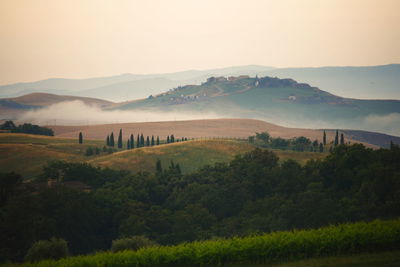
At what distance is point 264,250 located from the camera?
4562 cm

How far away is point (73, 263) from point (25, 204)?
40.0 metres

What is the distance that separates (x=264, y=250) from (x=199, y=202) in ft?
187

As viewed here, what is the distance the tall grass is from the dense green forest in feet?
105

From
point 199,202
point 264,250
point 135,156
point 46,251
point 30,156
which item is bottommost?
point 199,202

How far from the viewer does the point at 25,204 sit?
7962 cm

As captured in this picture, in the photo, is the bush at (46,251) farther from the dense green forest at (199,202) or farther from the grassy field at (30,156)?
the grassy field at (30,156)

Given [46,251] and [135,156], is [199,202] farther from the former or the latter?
[135,156]

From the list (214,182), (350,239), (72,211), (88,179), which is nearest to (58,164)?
(88,179)

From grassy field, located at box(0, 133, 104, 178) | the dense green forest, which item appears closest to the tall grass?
the dense green forest

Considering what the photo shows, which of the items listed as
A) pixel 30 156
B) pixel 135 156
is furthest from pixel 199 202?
pixel 30 156

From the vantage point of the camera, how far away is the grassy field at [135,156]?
547 feet

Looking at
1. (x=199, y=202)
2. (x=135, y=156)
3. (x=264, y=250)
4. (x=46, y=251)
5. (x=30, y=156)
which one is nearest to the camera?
(x=264, y=250)

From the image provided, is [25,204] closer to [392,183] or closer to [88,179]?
[88,179]

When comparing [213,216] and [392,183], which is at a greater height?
[392,183]
